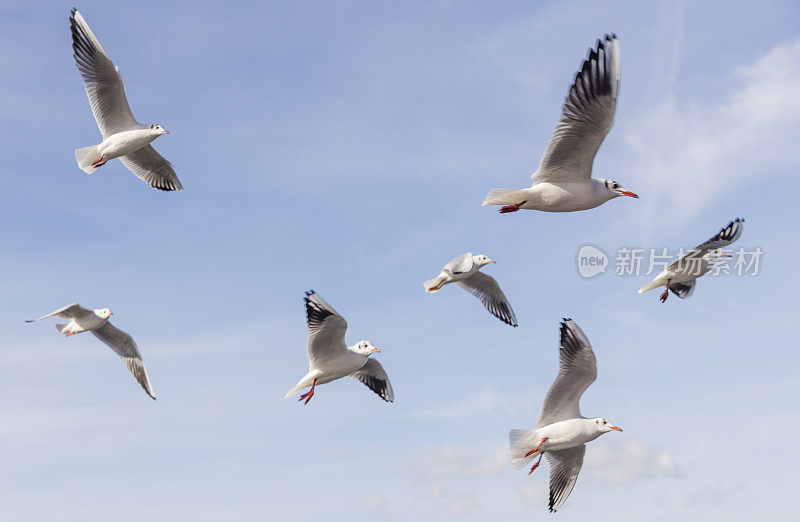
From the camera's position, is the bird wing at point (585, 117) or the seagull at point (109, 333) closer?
the bird wing at point (585, 117)

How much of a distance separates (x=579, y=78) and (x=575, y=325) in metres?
4.26

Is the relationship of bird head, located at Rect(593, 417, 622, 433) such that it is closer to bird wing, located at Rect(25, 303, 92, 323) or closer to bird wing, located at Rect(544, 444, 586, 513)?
bird wing, located at Rect(544, 444, 586, 513)

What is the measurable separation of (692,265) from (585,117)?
23.5 ft

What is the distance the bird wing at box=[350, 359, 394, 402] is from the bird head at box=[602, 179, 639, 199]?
6522 millimetres

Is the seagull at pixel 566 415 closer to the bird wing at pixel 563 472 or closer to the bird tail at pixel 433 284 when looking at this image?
the bird wing at pixel 563 472

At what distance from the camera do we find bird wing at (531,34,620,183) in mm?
12812

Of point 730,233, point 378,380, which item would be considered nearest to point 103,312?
point 378,380

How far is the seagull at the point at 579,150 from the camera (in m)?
12.8

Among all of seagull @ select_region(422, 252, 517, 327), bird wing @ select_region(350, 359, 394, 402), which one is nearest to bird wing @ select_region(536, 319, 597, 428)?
bird wing @ select_region(350, 359, 394, 402)

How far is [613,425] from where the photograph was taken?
14766 millimetres

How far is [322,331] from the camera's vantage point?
14.5 meters

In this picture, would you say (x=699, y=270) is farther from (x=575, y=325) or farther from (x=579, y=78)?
(x=579, y=78)

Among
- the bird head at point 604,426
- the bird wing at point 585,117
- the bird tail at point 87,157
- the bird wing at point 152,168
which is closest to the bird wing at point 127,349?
the bird tail at point 87,157

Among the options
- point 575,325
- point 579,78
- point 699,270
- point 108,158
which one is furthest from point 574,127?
point 108,158
